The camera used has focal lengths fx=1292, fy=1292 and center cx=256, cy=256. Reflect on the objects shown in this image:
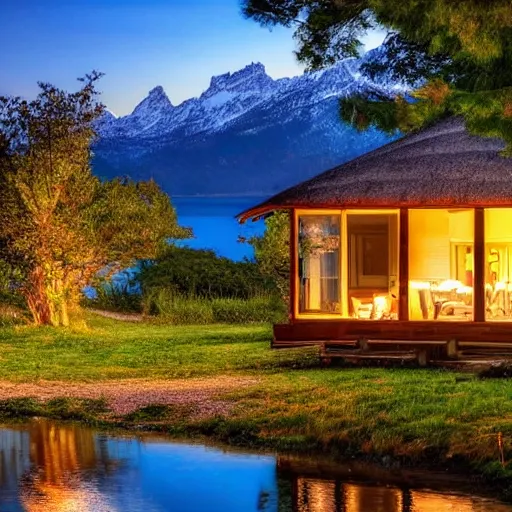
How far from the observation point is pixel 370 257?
20172 millimetres

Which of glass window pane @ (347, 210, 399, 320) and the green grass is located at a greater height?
glass window pane @ (347, 210, 399, 320)

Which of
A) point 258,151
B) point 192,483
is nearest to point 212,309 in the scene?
point 192,483

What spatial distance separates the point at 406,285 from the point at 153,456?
825 cm

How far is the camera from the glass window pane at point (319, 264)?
1920cm

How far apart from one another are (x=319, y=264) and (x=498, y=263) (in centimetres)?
271

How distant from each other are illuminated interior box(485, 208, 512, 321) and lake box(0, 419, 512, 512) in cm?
A: 810

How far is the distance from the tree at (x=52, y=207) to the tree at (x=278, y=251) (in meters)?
4.72

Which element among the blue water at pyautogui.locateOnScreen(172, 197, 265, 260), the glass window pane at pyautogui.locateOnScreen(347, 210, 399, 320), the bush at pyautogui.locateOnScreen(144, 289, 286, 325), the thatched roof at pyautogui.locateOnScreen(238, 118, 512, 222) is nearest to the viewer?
the thatched roof at pyautogui.locateOnScreen(238, 118, 512, 222)

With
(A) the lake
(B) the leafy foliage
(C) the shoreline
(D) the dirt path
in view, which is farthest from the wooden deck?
(B) the leafy foliage

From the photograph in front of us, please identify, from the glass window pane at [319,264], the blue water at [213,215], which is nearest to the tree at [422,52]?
the glass window pane at [319,264]

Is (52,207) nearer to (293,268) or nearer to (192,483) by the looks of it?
(293,268)

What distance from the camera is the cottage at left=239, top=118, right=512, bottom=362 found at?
18078mm

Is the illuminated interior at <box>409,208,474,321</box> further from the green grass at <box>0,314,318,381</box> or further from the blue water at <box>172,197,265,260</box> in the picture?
the blue water at <box>172,197,265,260</box>

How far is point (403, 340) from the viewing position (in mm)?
18188
